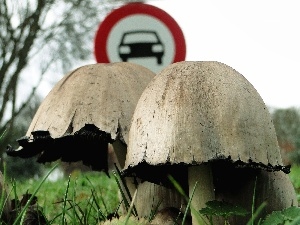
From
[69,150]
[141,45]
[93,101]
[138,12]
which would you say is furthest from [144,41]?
[93,101]

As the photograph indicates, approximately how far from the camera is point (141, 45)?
455 cm

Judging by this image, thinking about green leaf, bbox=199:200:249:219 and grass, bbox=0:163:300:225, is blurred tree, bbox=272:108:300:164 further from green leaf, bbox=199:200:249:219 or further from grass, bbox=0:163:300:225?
green leaf, bbox=199:200:249:219

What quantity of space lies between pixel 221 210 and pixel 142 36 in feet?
9.84

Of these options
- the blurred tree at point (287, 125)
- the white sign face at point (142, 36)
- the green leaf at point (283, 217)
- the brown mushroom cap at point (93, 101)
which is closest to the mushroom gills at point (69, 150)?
the brown mushroom cap at point (93, 101)


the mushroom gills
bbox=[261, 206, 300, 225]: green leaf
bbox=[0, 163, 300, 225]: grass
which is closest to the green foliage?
bbox=[0, 163, 300, 225]: grass

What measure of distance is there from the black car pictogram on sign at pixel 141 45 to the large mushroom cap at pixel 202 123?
110 inches

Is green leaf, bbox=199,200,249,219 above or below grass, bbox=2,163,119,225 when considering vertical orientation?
above

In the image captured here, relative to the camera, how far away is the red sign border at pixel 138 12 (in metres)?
4.44

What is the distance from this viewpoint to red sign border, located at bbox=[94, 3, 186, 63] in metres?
4.44

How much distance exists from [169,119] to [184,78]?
155 mm

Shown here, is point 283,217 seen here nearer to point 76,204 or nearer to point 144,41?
point 76,204

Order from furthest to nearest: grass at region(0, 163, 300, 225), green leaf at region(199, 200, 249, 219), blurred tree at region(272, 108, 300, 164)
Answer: blurred tree at region(272, 108, 300, 164) → grass at region(0, 163, 300, 225) → green leaf at region(199, 200, 249, 219)

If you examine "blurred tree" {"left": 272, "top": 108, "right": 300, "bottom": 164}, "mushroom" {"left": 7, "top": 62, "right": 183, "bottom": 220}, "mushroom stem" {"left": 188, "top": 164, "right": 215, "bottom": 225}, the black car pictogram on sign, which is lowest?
"blurred tree" {"left": 272, "top": 108, "right": 300, "bottom": 164}

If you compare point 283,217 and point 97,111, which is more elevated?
point 97,111
